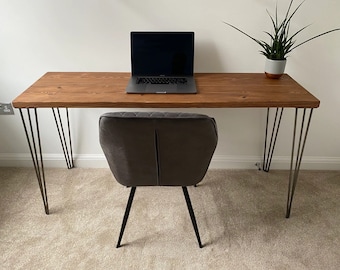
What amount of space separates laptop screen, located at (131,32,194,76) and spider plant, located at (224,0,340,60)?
1.14 feet

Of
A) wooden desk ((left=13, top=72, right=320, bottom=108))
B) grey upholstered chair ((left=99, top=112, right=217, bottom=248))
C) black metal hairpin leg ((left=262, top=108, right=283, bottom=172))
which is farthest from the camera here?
black metal hairpin leg ((left=262, top=108, right=283, bottom=172))

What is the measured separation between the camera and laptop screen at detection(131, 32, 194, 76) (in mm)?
1607

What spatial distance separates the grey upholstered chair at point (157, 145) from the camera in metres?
1.05

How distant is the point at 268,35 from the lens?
1749 mm

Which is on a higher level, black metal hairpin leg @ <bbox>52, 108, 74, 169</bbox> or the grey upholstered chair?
the grey upholstered chair

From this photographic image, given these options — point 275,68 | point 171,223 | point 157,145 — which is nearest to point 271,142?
point 275,68

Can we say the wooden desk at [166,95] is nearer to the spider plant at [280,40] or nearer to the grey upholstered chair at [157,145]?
the spider plant at [280,40]

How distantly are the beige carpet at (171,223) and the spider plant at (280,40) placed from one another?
872 millimetres

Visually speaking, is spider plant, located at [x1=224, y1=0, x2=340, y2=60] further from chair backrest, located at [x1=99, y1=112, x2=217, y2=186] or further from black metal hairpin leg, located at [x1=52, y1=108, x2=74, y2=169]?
black metal hairpin leg, located at [x1=52, y1=108, x2=74, y2=169]

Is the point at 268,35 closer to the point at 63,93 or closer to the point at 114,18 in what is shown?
the point at 114,18

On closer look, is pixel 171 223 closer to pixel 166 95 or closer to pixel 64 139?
pixel 166 95

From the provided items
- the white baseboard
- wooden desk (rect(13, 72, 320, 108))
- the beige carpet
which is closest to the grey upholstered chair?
wooden desk (rect(13, 72, 320, 108))

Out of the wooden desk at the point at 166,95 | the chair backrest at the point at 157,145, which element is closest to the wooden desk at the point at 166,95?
the wooden desk at the point at 166,95

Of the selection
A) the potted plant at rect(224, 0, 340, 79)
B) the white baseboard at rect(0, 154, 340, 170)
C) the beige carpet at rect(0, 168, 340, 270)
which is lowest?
the beige carpet at rect(0, 168, 340, 270)
